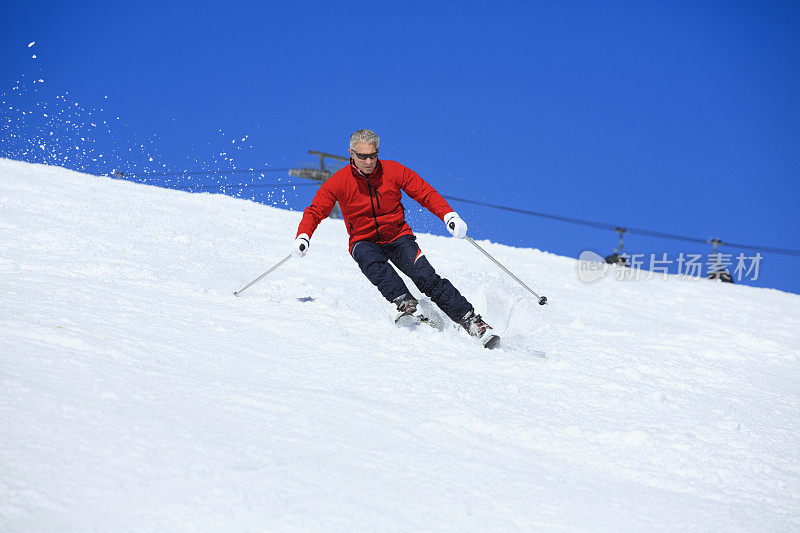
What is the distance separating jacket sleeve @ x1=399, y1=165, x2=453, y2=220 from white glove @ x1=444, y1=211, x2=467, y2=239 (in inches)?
2.4

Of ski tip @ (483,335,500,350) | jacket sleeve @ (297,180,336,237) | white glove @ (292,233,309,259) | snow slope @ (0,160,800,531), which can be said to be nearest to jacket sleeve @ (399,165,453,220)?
jacket sleeve @ (297,180,336,237)

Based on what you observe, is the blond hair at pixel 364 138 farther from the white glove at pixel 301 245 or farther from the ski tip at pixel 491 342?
the ski tip at pixel 491 342

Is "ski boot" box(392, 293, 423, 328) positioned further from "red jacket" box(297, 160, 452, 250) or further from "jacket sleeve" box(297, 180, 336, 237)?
"jacket sleeve" box(297, 180, 336, 237)

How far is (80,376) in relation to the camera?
2117mm

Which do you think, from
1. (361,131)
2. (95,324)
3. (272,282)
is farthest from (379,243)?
(95,324)

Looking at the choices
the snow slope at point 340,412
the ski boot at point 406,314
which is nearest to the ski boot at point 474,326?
the snow slope at point 340,412

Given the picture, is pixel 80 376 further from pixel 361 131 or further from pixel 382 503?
pixel 361 131

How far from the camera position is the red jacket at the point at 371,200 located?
14.9 feet

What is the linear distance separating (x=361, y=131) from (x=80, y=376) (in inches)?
111

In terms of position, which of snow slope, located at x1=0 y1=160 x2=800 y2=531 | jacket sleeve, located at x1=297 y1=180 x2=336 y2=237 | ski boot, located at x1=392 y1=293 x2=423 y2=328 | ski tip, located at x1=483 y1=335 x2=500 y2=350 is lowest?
snow slope, located at x1=0 y1=160 x2=800 y2=531

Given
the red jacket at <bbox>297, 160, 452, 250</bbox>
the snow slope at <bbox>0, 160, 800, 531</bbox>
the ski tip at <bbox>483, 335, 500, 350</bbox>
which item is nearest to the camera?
the snow slope at <bbox>0, 160, 800, 531</bbox>

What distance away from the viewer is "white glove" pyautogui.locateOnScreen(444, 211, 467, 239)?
15.3 ft

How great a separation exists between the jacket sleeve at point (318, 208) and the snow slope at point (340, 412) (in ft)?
1.92

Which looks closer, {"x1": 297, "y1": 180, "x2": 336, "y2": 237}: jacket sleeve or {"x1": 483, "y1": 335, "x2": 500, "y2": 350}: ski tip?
{"x1": 483, "y1": 335, "x2": 500, "y2": 350}: ski tip
